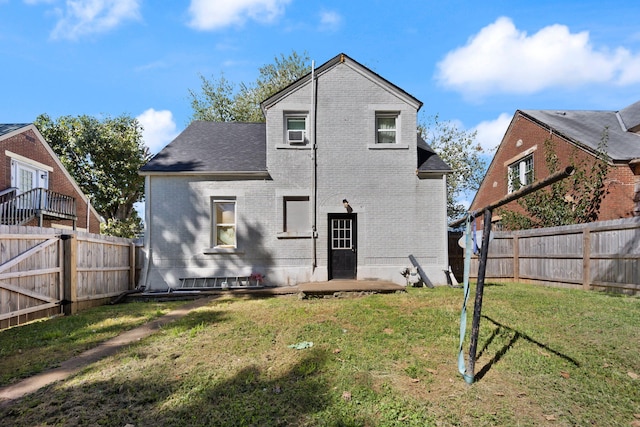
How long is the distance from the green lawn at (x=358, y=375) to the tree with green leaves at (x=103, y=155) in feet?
72.8

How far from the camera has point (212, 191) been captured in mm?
11125

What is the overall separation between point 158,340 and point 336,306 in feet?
12.1

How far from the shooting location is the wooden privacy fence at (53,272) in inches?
260

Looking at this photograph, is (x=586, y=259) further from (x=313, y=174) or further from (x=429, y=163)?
(x=313, y=174)

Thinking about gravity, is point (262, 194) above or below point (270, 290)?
above

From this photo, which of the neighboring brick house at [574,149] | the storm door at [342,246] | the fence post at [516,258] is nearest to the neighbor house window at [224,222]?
the storm door at [342,246]

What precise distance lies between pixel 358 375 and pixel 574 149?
14.9 metres

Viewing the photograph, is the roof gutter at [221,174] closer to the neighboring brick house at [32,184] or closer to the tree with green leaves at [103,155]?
the neighboring brick house at [32,184]

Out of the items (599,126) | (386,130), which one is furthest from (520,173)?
Answer: (386,130)

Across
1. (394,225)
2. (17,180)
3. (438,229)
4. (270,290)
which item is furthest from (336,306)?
(17,180)

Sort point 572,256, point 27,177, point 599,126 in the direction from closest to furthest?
point 572,256
point 599,126
point 27,177

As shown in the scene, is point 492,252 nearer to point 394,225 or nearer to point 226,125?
point 394,225

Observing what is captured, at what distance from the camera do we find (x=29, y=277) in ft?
22.9

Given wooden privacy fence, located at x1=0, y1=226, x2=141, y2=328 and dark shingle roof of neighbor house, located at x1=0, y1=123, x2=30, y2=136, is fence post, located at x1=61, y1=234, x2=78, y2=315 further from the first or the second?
dark shingle roof of neighbor house, located at x1=0, y1=123, x2=30, y2=136
